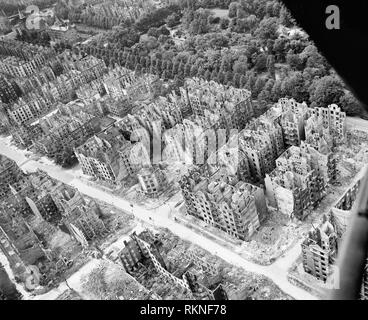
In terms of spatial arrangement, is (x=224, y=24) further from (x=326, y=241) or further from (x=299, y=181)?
(x=326, y=241)

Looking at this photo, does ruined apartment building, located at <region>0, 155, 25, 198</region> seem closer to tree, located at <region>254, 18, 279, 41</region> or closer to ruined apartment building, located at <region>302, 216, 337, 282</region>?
ruined apartment building, located at <region>302, 216, 337, 282</region>

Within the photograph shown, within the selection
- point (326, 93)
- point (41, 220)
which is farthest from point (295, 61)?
point (41, 220)

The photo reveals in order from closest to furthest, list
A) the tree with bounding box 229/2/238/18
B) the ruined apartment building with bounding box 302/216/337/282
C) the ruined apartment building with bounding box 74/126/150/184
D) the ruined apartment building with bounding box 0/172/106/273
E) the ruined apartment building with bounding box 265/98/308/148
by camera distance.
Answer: the ruined apartment building with bounding box 302/216/337/282 < the ruined apartment building with bounding box 0/172/106/273 < the ruined apartment building with bounding box 265/98/308/148 < the ruined apartment building with bounding box 74/126/150/184 < the tree with bounding box 229/2/238/18

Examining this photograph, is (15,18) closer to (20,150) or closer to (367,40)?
(20,150)

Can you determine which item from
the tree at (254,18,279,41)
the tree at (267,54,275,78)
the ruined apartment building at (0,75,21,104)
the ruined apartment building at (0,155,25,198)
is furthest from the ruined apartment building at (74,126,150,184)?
the tree at (254,18,279,41)

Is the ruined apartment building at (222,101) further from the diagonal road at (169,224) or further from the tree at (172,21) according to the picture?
the tree at (172,21)
